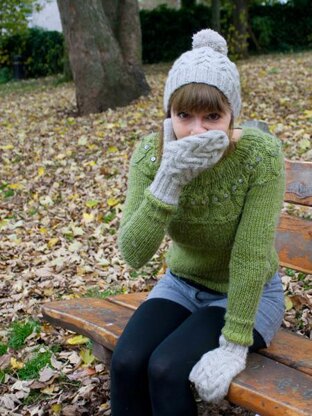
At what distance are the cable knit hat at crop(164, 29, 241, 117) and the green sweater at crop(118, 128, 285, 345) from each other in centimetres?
22

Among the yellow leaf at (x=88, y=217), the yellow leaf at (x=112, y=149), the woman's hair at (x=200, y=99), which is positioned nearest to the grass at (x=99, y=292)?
the yellow leaf at (x=88, y=217)

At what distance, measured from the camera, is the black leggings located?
2.21 metres

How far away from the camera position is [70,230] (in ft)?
18.4

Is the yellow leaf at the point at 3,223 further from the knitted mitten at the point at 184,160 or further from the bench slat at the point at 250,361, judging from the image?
the knitted mitten at the point at 184,160

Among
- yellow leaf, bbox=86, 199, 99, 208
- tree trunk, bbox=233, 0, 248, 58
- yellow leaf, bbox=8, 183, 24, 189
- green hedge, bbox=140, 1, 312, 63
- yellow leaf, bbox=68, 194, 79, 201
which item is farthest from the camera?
green hedge, bbox=140, 1, 312, 63

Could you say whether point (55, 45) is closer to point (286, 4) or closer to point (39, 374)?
A: point (286, 4)

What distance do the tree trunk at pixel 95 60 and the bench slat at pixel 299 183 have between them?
23.4ft

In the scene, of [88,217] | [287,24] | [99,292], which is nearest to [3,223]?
[88,217]

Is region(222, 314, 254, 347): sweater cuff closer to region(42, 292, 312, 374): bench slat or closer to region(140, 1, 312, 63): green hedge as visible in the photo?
region(42, 292, 312, 374): bench slat

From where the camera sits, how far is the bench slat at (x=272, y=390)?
2033 mm

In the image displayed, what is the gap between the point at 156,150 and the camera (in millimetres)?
2580

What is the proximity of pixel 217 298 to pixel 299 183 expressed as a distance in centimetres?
77

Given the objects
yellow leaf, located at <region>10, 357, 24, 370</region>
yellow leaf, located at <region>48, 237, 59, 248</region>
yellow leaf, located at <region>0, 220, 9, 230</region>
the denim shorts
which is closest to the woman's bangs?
the denim shorts

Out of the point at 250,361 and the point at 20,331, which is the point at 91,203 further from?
the point at 250,361
